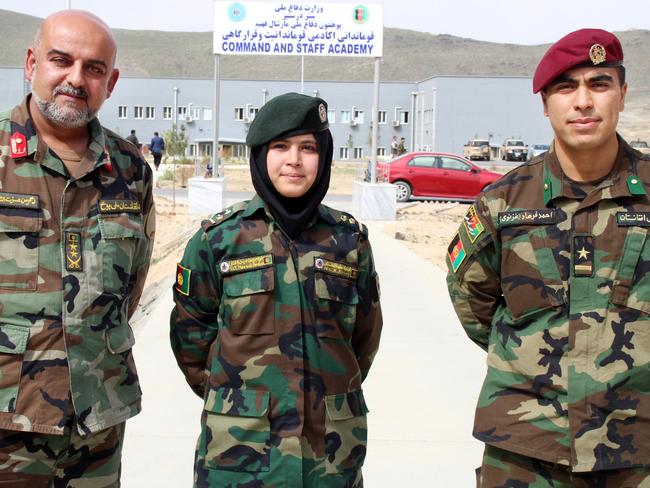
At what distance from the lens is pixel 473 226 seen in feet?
9.59

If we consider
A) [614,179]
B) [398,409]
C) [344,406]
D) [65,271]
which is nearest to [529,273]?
Answer: [614,179]

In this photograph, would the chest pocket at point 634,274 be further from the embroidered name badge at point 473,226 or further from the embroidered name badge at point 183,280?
the embroidered name badge at point 183,280

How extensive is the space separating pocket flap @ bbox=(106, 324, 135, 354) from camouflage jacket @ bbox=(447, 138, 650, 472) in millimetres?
1170

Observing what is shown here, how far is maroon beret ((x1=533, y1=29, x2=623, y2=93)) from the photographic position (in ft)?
8.77

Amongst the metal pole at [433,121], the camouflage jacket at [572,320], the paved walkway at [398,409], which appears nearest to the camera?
the camouflage jacket at [572,320]

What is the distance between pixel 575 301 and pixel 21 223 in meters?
1.71

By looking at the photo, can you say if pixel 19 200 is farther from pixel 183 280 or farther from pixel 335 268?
pixel 335 268

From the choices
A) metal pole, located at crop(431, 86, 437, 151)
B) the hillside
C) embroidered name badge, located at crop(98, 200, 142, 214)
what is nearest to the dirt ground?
embroidered name badge, located at crop(98, 200, 142, 214)

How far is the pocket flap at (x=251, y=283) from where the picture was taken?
9.11 feet

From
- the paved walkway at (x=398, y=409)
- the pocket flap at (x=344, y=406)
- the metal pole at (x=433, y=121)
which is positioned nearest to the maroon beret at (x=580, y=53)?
the pocket flap at (x=344, y=406)

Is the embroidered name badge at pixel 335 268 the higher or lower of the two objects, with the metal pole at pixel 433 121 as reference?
lower

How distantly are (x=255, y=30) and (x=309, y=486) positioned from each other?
14.5 m

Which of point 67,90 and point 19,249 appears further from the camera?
point 67,90

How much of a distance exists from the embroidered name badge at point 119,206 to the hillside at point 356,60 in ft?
477
